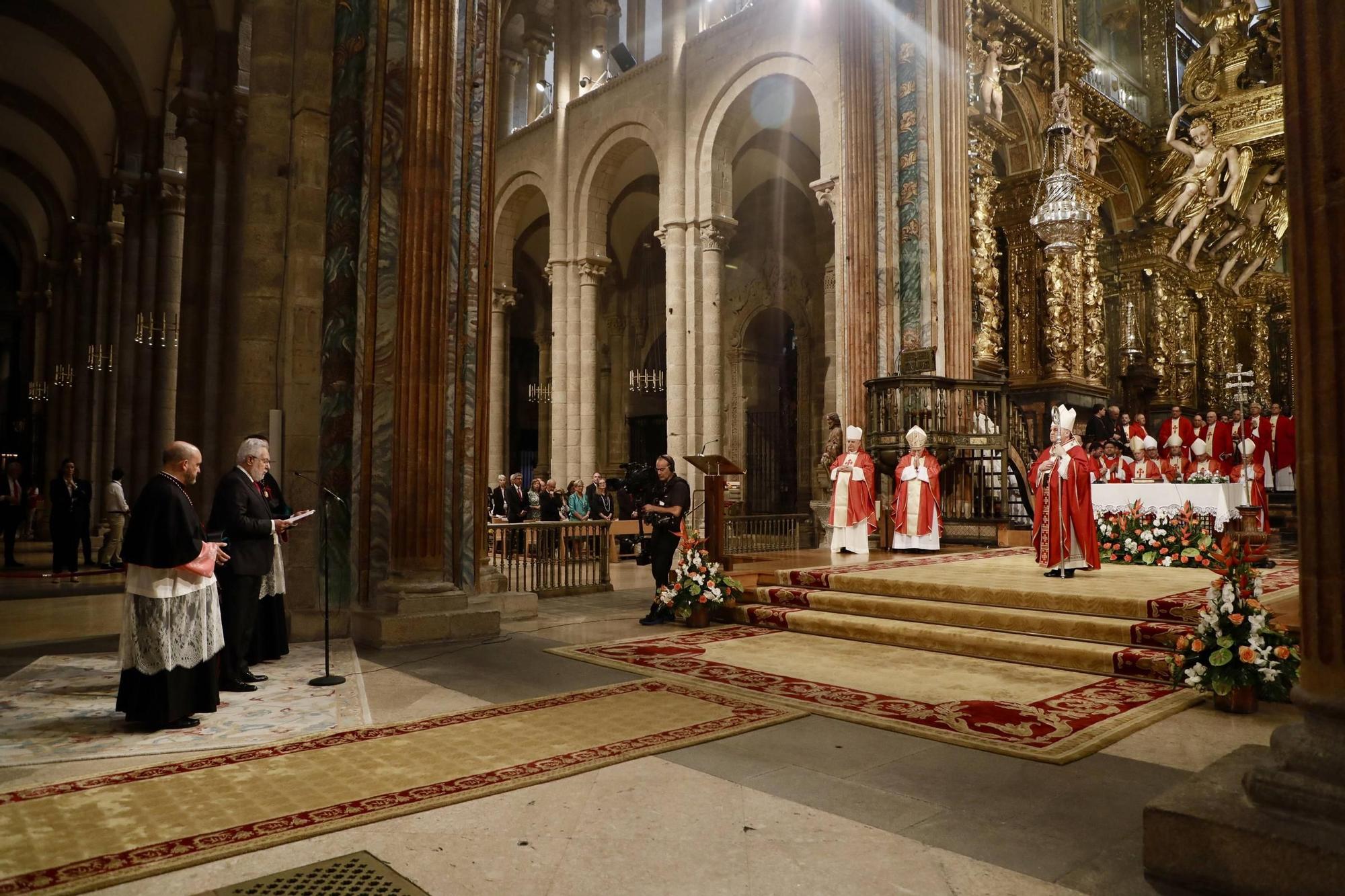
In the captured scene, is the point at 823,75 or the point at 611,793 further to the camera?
the point at 823,75

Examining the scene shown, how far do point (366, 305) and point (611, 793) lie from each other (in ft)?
17.3

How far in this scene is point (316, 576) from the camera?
24.9 ft

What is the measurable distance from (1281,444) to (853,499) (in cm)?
865

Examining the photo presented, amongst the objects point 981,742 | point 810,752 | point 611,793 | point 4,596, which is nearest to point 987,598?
point 981,742

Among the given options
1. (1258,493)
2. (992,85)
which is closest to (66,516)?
(992,85)

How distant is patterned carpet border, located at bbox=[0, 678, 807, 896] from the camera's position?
2732mm

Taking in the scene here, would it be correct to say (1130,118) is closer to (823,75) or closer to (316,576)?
(823,75)

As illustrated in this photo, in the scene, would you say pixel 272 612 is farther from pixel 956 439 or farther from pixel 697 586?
pixel 956 439

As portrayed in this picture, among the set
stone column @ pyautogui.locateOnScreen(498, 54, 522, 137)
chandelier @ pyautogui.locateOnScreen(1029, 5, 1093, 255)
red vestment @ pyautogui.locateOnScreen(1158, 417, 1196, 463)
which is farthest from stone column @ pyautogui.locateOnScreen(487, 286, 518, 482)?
red vestment @ pyautogui.locateOnScreen(1158, 417, 1196, 463)

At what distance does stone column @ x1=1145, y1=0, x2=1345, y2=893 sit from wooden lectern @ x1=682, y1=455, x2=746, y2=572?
5914mm

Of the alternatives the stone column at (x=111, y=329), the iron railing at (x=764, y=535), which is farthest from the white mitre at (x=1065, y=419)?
the stone column at (x=111, y=329)

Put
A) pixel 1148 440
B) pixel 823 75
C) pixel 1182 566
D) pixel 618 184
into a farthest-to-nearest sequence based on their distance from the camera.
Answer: pixel 618 184
pixel 823 75
pixel 1148 440
pixel 1182 566

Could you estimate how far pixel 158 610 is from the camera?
454cm

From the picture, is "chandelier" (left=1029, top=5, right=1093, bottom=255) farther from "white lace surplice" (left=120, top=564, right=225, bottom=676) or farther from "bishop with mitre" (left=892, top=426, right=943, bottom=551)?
"white lace surplice" (left=120, top=564, right=225, bottom=676)
